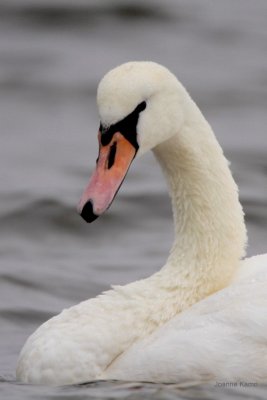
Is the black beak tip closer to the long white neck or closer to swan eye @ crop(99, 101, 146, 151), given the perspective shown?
swan eye @ crop(99, 101, 146, 151)

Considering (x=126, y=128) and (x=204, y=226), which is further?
(x=204, y=226)

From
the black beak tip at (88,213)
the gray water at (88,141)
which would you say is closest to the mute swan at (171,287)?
the black beak tip at (88,213)

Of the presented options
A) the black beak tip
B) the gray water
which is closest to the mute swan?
the black beak tip

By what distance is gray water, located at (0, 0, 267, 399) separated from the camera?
991 cm

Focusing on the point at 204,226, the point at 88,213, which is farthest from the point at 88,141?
the point at 88,213

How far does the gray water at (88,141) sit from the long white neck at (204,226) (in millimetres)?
852

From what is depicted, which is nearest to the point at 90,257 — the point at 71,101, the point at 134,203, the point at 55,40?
the point at 134,203

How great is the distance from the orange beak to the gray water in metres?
0.86

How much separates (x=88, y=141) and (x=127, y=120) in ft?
20.6

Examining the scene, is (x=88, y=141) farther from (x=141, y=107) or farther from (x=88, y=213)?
(x=88, y=213)

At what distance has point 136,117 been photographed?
23.6 ft

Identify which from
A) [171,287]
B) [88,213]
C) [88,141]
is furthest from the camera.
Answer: [88,141]

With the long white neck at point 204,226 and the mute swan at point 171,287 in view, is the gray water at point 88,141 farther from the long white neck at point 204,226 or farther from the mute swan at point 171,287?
the long white neck at point 204,226

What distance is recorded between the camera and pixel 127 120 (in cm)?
714
